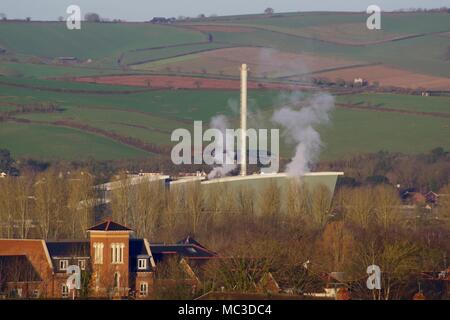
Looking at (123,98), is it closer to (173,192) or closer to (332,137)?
(332,137)

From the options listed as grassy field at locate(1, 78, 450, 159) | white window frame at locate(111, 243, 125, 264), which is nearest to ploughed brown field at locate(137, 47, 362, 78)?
grassy field at locate(1, 78, 450, 159)

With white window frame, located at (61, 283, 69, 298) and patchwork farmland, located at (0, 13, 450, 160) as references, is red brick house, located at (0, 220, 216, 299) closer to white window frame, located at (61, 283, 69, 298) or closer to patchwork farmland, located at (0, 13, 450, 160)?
white window frame, located at (61, 283, 69, 298)

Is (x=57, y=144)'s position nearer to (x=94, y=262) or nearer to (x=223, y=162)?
(x=223, y=162)

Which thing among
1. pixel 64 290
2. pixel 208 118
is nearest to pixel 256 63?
pixel 208 118

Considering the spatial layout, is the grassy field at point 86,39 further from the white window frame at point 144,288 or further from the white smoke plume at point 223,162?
the white window frame at point 144,288

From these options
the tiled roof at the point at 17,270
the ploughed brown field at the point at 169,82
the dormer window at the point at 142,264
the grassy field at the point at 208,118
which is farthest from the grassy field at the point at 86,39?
→ the tiled roof at the point at 17,270
